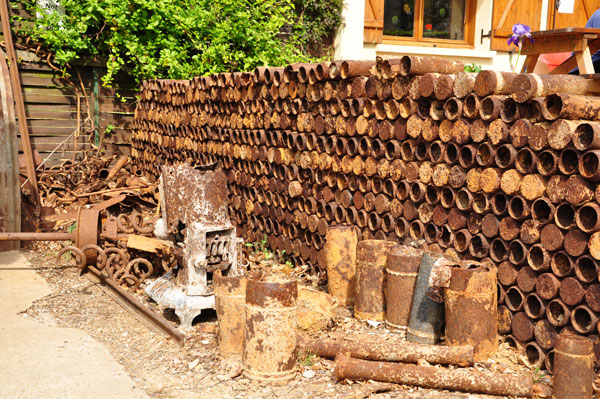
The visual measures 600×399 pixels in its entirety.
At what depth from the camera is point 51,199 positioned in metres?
8.26

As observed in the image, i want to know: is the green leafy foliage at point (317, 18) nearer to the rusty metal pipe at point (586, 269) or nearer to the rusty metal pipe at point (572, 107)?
the rusty metal pipe at point (572, 107)

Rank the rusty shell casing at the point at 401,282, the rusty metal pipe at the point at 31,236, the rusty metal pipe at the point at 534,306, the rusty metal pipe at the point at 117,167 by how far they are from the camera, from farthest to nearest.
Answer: the rusty metal pipe at the point at 117,167 → the rusty metal pipe at the point at 31,236 → the rusty shell casing at the point at 401,282 → the rusty metal pipe at the point at 534,306

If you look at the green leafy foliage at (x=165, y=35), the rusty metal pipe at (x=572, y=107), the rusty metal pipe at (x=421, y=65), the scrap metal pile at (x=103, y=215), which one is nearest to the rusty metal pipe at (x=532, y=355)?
the rusty metal pipe at (x=572, y=107)

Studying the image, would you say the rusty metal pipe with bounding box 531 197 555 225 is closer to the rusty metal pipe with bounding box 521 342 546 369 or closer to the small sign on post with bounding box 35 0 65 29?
the rusty metal pipe with bounding box 521 342 546 369

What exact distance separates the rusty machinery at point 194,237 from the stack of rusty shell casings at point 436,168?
106 cm

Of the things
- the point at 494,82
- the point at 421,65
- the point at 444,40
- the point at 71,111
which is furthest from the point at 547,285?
the point at 71,111

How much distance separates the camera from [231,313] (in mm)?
4160

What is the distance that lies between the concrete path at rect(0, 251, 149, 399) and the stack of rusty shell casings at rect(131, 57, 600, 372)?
236cm

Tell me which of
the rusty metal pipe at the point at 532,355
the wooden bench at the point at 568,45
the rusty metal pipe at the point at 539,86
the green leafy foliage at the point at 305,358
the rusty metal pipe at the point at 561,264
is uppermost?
the wooden bench at the point at 568,45

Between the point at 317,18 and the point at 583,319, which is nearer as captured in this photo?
the point at 583,319

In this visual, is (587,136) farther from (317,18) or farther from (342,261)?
(317,18)

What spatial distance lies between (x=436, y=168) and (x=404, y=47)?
588cm

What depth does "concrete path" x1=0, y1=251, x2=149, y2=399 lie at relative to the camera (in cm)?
364

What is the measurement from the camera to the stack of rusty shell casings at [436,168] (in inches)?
149
